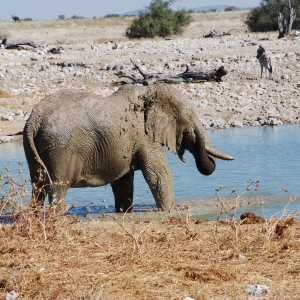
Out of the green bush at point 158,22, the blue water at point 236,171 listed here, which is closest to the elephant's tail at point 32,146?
the blue water at point 236,171

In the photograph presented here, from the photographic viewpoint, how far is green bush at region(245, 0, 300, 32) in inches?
1842

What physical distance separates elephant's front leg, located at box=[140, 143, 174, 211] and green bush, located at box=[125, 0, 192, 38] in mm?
34677

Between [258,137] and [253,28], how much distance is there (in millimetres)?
29858

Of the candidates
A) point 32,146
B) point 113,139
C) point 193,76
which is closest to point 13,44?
point 193,76

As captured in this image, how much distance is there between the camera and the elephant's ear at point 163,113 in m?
10.6

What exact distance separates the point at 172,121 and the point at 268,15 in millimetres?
37741

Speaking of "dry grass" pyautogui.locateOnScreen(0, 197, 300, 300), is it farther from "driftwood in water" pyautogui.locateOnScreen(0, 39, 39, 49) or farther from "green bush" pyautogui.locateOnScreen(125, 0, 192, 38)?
"green bush" pyautogui.locateOnScreen(125, 0, 192, 38)

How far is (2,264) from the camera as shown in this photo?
274 inches

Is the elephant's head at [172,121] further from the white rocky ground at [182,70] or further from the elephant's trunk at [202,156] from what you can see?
the white rocky ground at [182,70]

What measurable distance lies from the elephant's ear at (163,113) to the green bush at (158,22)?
34620 millimetres

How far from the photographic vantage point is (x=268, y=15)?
1869 inches

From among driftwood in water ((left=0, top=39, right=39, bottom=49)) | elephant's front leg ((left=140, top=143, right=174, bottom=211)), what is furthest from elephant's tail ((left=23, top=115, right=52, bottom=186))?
driftwood in water ((left=0, top=39, right=39, bottom=49))

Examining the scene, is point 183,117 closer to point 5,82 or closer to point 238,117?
point 238,117

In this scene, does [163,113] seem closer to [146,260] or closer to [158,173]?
[158,173]
